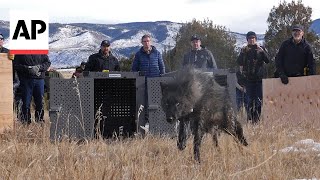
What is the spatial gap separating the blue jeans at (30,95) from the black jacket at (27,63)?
0.09 metres

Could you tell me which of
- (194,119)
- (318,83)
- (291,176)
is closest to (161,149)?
(194,119)

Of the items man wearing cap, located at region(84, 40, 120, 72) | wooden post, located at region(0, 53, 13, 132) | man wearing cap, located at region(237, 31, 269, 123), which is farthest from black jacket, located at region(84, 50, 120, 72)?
man wearing cap, located at region(237, 31, 269, 123)

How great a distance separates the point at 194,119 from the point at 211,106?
250mm

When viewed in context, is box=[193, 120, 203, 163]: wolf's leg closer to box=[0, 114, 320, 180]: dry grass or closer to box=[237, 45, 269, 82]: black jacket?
box=[0, 114, 320, 180]: dry grass

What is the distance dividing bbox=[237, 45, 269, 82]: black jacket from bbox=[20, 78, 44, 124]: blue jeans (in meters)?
4.16

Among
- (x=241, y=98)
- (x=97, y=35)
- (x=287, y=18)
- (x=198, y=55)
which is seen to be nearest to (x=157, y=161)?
(x=198, y=55)

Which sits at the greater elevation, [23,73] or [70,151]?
[23,73]

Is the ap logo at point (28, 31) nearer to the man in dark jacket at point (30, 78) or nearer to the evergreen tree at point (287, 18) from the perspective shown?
the man in dark jacket at point (30, 78)

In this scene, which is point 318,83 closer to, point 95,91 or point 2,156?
point 95,91

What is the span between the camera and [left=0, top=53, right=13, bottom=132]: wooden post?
880 cm

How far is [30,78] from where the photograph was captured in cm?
1019

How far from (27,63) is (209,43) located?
37.1m

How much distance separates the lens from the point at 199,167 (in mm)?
5277

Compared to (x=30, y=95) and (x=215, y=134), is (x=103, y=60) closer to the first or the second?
(x=30, y=95)
